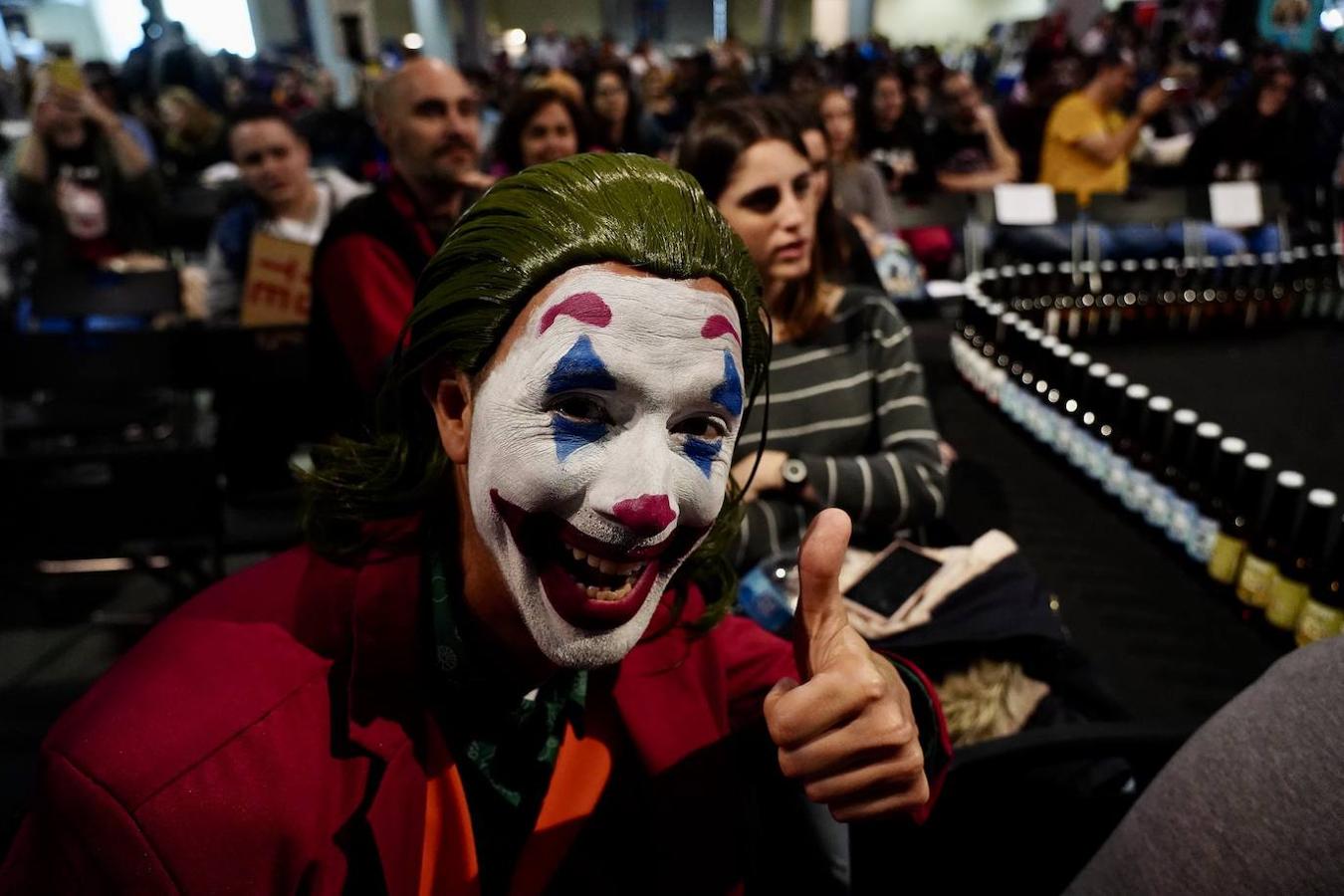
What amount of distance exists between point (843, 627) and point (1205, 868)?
421 mm

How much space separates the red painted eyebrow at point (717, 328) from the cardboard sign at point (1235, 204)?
187 inches

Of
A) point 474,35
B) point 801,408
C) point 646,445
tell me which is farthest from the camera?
point 474,35

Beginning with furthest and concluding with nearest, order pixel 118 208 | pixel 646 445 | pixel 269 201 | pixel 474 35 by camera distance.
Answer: pixel 474 35
pixel 118 208
pixel 269 201
pixel 646 445

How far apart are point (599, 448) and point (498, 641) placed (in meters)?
0.27

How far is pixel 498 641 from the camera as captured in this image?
868 millimetres

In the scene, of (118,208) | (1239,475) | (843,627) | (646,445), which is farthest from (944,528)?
(118,208)

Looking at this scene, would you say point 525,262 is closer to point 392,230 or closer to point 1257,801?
point 1257,801

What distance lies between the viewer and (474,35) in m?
17.9

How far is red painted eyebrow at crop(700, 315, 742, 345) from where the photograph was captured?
29.1 inches

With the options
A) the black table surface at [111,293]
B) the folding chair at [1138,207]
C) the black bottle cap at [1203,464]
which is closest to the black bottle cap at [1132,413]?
the black bottle cap at [1203,464]

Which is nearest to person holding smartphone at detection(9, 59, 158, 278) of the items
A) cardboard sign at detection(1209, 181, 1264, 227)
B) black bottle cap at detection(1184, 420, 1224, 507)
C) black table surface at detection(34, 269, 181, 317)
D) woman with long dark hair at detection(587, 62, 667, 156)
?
black table surface at detection(34, 269, 181, 317)

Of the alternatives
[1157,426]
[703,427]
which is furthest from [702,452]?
[1157,426]

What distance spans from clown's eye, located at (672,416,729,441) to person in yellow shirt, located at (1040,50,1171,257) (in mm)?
4610

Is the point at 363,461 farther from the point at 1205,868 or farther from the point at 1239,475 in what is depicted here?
the point at 1239,475
